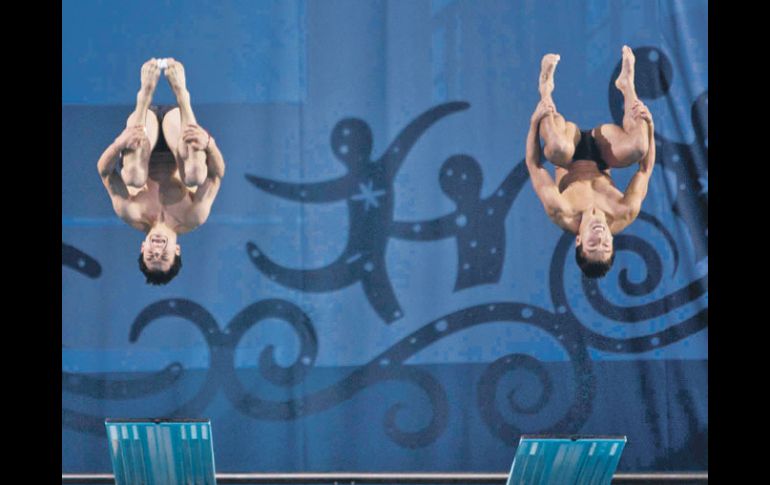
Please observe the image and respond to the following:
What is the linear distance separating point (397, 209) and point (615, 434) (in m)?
1.41

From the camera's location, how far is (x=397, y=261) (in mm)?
4012

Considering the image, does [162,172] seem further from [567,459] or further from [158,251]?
[567,459]

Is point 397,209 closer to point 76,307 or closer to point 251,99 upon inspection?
point 251,99

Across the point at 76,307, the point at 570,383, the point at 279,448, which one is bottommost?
the point at 279,448

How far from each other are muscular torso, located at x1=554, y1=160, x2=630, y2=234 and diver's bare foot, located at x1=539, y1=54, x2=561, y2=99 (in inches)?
13.3

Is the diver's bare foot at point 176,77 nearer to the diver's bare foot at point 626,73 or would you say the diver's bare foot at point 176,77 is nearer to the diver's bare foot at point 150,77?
the diver's bare foot at point 150,77

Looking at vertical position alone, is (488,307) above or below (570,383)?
above

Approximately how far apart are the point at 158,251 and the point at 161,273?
0.36 ft

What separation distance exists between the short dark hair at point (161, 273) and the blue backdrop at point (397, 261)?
0.05m

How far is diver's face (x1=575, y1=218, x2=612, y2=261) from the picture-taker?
3850 millimetres

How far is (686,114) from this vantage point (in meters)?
3.99

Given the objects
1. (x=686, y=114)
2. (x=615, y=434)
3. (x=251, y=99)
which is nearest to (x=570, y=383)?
(x=615, y=434)

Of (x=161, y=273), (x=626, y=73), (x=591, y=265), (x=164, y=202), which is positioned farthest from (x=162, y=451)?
(x=626, y=73)

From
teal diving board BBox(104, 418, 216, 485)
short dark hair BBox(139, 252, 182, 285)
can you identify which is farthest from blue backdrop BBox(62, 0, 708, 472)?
teal diving board BBox(104, 418, 216, 485)
